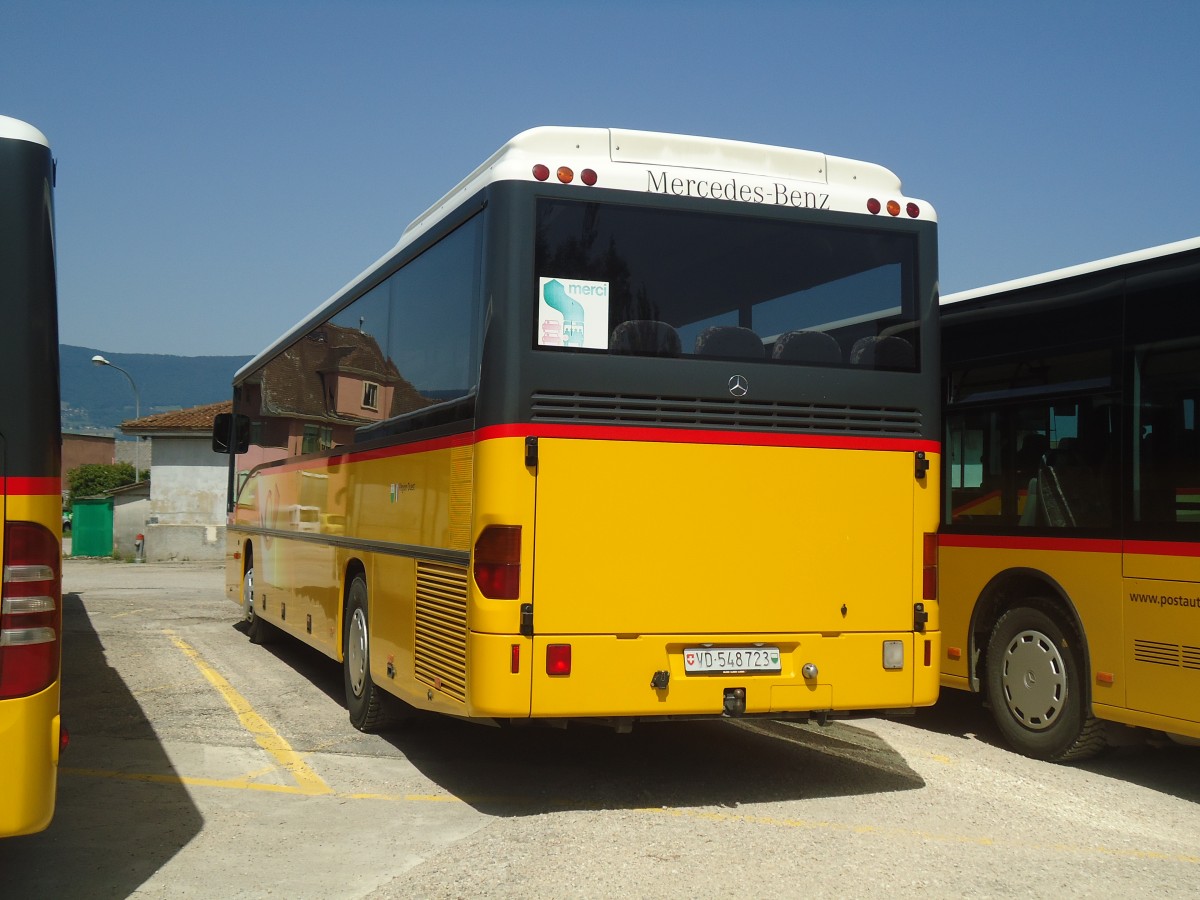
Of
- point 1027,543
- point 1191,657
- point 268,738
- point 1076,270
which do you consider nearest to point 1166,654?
point 1191,657

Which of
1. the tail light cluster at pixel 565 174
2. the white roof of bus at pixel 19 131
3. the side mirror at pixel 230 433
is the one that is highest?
the tail light cluster at pixel 565 174

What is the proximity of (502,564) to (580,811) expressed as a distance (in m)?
1.36

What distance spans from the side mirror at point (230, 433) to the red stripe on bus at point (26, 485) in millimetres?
10199

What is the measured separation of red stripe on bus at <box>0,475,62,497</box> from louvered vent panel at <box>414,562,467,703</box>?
241 cm

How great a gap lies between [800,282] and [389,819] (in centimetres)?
361

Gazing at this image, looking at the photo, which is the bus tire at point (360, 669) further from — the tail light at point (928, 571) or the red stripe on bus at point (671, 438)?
the tail light at point (928, 571)

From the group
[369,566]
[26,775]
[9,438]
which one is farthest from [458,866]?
[369,566]

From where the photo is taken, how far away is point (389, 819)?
21.6ft

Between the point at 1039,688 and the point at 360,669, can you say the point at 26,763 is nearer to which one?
the point at 360,669

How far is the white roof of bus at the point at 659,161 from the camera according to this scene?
6.82 m

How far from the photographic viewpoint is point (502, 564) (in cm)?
651

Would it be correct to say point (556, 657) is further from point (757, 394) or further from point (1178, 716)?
point (1178, 716)

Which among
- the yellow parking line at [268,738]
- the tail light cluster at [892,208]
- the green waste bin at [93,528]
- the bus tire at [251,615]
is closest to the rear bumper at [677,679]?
the yellow parking line at [268,738]

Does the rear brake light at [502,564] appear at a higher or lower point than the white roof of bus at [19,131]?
lower
